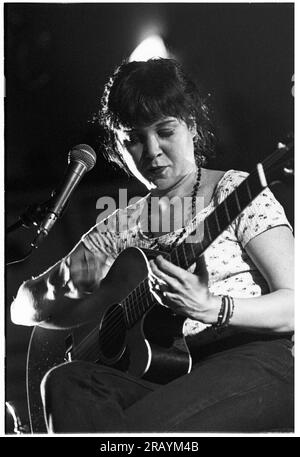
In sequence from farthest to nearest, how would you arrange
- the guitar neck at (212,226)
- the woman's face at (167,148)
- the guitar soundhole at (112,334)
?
the woman's face at (167,148), the guitar soundhole at (112,334), the guitar neck at (212,226)

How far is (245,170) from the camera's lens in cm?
189

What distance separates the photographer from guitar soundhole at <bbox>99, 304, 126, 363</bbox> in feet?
6.17

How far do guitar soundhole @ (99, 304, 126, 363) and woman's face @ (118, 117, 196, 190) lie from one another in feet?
1.41

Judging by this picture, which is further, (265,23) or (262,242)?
(265,23)

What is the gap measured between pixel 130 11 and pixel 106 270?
2.79ft

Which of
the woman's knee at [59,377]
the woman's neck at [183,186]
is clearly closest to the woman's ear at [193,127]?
the woman's neck at [183,186]

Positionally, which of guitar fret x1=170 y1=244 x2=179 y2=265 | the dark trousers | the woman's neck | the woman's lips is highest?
the woman's lips

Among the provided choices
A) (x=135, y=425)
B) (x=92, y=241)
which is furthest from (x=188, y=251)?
(x=135, y=425)

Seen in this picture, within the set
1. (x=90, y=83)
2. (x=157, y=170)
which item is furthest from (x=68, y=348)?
(x=90, y=83)

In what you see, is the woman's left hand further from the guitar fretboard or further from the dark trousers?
the dark trousers

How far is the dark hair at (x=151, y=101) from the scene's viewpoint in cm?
200

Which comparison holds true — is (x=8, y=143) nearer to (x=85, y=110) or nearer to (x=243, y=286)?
(x=85, y=110)

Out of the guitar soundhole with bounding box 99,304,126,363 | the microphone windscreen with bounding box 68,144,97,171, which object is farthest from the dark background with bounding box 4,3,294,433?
the guitar soundhole with bounding box 99,304,126,363

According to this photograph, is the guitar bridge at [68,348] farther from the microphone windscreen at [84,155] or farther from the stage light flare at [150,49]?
the stage light flare at [150,49]
